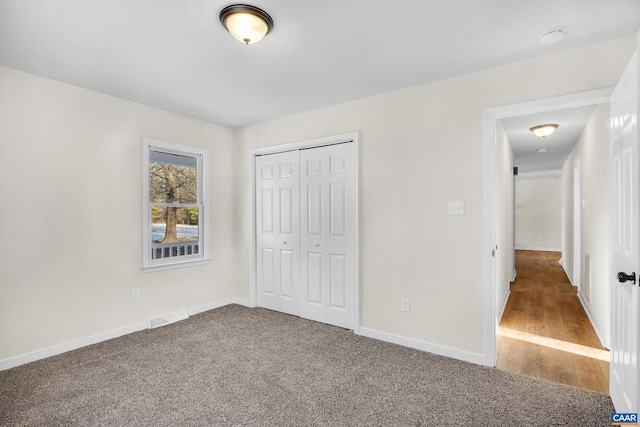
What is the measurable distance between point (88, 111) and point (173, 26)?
171 centimetres

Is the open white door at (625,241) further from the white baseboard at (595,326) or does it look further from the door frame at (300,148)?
the door frame at (300,148)

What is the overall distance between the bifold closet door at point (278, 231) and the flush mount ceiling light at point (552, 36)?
2.59 meters

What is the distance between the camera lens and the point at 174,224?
13.1 feet

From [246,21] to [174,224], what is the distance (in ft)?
9.16

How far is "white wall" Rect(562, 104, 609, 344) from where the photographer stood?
319cm

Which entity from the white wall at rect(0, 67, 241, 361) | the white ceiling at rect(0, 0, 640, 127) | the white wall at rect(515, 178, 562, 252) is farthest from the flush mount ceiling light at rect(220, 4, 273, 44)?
the white wall at rect(515, 178, 562, 252)

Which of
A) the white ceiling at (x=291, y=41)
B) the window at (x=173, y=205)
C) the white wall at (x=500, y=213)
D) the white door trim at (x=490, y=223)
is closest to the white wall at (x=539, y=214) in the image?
the white wall at (x=500, y=213)

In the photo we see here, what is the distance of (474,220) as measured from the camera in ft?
9.12

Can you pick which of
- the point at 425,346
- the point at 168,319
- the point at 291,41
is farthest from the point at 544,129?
the point at 168,319

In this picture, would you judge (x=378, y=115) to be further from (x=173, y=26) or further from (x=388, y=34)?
(x=173, y=26)

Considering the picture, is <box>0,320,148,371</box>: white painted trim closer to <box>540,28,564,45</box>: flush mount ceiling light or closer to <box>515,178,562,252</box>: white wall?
<box>540,28,564,45</box>: flush mount ceiling light

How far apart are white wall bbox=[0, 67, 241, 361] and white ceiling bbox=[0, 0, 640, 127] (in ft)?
0.95

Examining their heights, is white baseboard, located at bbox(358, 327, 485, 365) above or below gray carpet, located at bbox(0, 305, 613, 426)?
above

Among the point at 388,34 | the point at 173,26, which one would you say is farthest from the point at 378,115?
the point at 173,26
